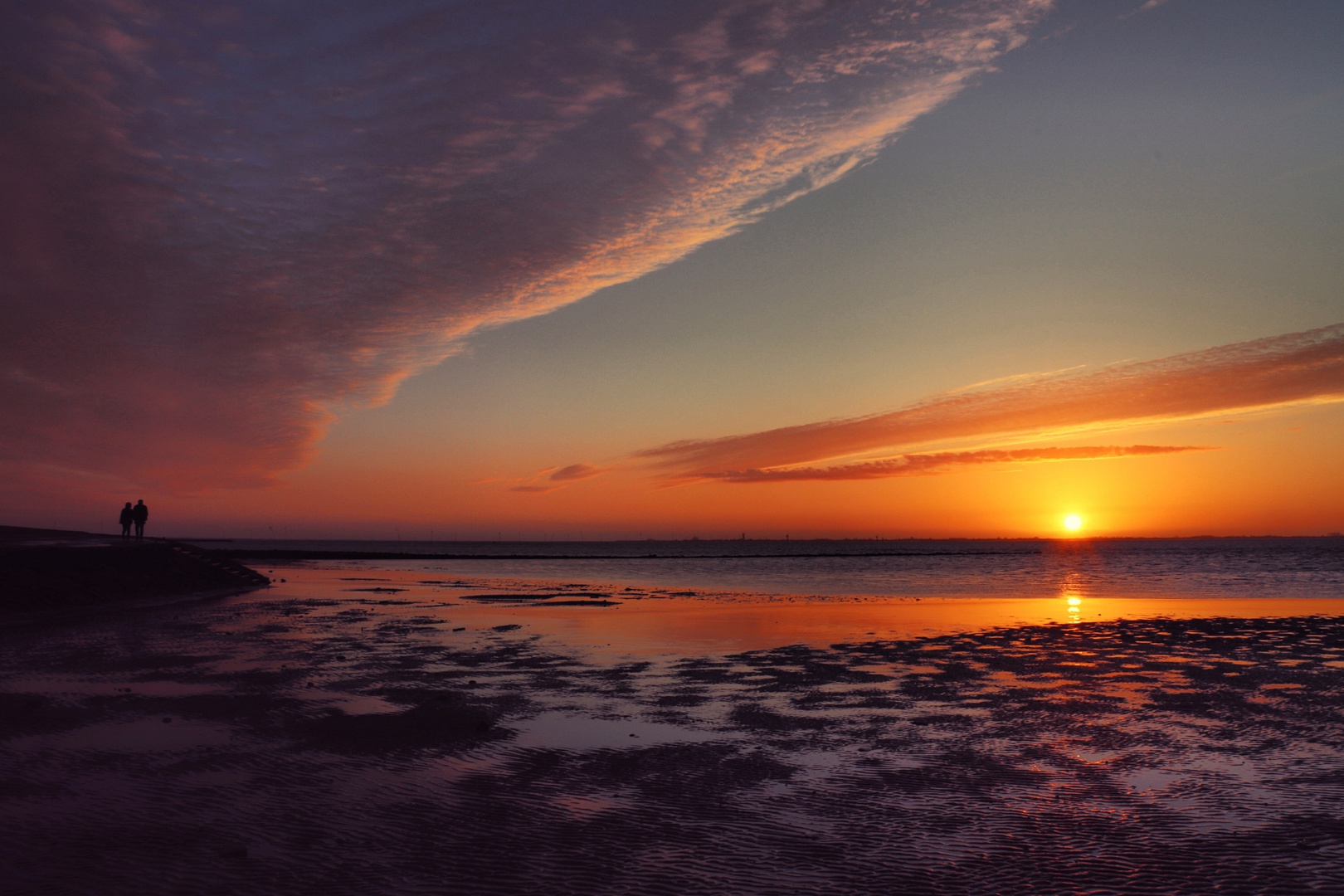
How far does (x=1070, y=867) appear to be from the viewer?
7.26 meters

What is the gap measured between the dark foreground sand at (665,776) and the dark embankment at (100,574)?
11948 millimetres

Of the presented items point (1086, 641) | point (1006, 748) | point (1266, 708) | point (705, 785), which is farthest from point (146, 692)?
point (1086, 641)

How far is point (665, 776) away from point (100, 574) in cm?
3441

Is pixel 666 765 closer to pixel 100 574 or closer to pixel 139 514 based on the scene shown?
pixel 100 574

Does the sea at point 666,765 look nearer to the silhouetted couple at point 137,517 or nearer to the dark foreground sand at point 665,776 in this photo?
the dark foreground sand at point 665,776

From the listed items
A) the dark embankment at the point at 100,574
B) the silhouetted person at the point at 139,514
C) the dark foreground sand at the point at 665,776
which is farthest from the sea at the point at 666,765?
the silhouetted person at the point at 139,514

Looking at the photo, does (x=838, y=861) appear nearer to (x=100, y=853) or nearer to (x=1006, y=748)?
(x=1006, y=748)

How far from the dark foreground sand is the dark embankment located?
1195 cm

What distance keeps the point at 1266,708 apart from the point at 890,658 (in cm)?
821

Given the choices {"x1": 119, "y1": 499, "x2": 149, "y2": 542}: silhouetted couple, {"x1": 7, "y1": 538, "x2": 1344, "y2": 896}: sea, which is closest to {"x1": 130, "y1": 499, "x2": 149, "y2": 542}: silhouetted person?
{"x1": 119, "y1": 499, "x2": 149, "y2": 542}: silhouetted couple

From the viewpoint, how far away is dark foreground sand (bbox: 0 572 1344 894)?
7.21 m

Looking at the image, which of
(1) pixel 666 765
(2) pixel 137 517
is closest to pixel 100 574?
(2) pixel 137 517

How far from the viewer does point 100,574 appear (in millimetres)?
34719

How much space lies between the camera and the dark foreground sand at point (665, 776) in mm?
7215
